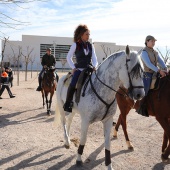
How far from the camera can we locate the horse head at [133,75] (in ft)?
13.2

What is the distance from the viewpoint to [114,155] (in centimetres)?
569

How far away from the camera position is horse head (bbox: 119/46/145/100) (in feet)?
13.2

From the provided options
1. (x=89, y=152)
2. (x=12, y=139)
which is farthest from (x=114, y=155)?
(x=12, y=139)

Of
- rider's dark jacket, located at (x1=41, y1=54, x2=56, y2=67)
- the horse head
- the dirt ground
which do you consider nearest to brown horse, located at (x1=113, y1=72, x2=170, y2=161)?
the dirt ground

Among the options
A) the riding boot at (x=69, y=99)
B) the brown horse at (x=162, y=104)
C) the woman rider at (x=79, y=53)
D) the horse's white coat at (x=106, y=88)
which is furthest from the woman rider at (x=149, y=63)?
the riding boot at (x=69, y=99)

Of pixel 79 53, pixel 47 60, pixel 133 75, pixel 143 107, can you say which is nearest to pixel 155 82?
pixel 143 107

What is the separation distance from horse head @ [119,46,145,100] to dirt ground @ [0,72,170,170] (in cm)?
178

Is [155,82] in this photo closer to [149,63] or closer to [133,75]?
[149,63]

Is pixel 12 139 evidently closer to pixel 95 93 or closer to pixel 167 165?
pixel 95 93

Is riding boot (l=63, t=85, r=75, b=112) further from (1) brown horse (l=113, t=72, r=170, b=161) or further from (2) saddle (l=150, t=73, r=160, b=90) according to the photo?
(2) saddle (l=150, t=73, r=160, b=90)

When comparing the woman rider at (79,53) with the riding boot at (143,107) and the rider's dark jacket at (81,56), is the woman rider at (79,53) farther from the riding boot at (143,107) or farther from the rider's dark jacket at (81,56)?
the riding boot at (143,107)

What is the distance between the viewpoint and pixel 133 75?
4.03 metres

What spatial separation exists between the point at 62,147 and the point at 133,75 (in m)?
2.98

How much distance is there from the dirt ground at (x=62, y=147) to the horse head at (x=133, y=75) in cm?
178
